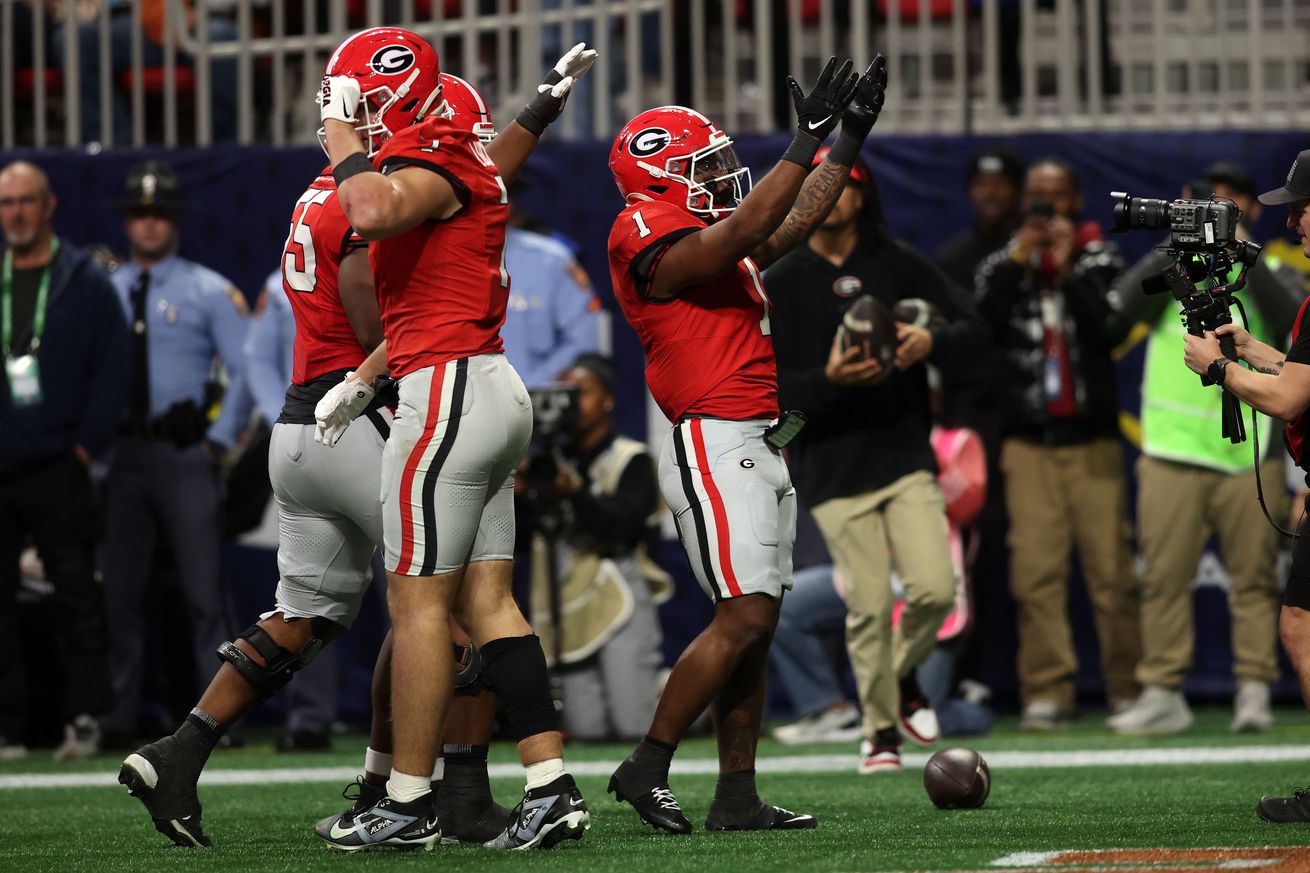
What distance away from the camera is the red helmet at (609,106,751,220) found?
5.56m

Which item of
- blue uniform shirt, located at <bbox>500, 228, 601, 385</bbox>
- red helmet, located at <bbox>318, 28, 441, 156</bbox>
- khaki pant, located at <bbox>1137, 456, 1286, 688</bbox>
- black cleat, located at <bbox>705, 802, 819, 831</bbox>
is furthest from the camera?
blue uniform shirt, located at <bbox>500, 228, 601, 385</bbox>

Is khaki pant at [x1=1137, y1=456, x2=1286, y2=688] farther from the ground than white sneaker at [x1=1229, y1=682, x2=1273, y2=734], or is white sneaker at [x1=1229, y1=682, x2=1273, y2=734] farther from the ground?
khaki pant at [x1=1137, y1=456, x2=1286, y2=688]

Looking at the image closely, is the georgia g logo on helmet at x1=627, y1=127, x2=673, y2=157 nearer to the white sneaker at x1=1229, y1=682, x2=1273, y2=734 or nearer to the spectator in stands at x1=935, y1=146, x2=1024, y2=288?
the spectator in stands at x1=935, y1=146, x2=1024, y2=288

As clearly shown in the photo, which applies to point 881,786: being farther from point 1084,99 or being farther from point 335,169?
point 1084,99

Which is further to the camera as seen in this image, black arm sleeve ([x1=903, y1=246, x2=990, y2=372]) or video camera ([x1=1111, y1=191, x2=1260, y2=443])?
black arm sleeve ([x1=903, y1=246, x2=990, y2=372])

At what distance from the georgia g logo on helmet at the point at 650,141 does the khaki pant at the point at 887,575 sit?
84.8 inches

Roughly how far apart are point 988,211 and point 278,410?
11.4 ft

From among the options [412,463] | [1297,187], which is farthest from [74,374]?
[1297,187]

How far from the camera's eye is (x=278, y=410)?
8.94 meters

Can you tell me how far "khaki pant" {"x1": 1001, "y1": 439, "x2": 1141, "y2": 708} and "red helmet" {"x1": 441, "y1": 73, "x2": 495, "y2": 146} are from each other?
4.60m

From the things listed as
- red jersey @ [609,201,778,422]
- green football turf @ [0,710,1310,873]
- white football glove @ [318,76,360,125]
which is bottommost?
green football turf @ [0,710,1310,873]

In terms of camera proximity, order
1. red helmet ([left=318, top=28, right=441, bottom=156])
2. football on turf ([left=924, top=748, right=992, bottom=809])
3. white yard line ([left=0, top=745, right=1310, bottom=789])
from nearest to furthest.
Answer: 1. red helmet ([left=318, top=28, right=441, bottom=156])
2. football on turf ([left=924, top=748, right=992, bottom=809])
3. white yard line ([left=0, top=745, right=1310, bottom=789])

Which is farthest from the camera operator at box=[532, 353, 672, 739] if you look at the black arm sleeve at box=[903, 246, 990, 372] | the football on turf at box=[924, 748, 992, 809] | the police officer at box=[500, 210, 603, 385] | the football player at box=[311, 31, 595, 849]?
the football player at box=[311, 31, 595, 849]

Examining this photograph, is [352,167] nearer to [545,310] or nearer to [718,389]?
[718,389]
